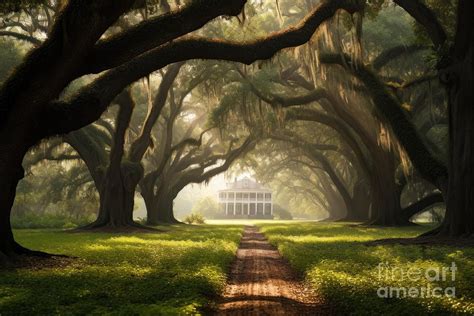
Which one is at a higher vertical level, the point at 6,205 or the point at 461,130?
the point at 461,130

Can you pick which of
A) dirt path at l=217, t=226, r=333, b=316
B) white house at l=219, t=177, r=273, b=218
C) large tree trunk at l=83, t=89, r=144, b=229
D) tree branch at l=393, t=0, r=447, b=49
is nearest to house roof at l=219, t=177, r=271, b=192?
white house at l=219, t=177, r=273, b=218

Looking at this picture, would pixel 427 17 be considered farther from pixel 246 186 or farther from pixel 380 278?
pixel 246 186

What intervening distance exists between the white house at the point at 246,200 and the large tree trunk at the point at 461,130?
297ft

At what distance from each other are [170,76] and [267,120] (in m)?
8.71

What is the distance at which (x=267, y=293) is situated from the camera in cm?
917

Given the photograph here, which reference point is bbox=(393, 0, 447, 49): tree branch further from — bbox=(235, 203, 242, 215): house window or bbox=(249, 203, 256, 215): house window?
bbox=(235, 203, 242, 215): house window

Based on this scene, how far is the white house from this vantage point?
11056 centimetres

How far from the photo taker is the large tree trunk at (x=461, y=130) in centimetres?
1669

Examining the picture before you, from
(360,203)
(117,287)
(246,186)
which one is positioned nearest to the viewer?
(117,287)

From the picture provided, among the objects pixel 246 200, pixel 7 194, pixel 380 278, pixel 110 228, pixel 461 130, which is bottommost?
pixel 110 228

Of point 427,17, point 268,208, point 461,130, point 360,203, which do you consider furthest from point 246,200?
point 461,130

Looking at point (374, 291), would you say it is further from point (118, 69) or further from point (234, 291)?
point (118, 69)

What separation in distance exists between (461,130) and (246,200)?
97967mm

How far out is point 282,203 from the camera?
395 ft
